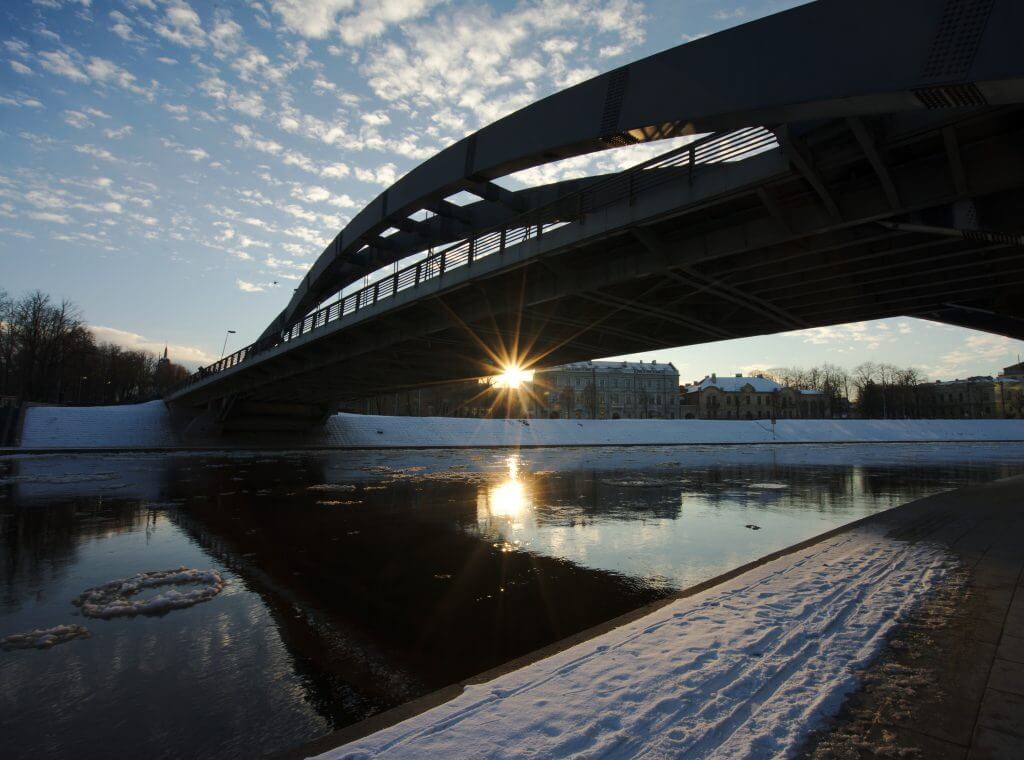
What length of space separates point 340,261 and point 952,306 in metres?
23.1

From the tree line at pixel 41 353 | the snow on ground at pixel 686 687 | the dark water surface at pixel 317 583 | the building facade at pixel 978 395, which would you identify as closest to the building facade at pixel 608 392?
the building facade at pixel 978 395

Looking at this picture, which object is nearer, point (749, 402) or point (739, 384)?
point (749, 402)

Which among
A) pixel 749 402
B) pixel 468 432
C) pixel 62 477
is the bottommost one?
pixel 62 477

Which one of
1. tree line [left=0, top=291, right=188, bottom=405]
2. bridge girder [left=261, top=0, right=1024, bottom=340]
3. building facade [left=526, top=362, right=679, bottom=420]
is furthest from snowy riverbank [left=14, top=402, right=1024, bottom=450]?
building facade [left=526, top=362, right=679, bottom=420]

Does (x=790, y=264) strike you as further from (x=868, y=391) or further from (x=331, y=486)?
(x=868, y=391)

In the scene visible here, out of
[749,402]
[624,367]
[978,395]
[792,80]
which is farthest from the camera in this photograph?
[978,395]

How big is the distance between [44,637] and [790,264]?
15.5m

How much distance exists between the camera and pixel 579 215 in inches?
525

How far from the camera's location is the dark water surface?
379 centimetres

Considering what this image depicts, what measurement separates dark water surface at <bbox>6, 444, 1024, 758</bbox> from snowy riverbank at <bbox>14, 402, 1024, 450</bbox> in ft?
105

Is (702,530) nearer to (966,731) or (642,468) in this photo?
(966,731)

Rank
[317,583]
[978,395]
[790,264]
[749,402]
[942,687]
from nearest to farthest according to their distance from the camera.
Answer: [942,687] < [317,583] < [790,264] < [749,402] < [978,395]

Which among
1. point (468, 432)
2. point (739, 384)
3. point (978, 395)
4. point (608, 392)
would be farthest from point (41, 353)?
point (978, 395)

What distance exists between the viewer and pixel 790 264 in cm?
1347
